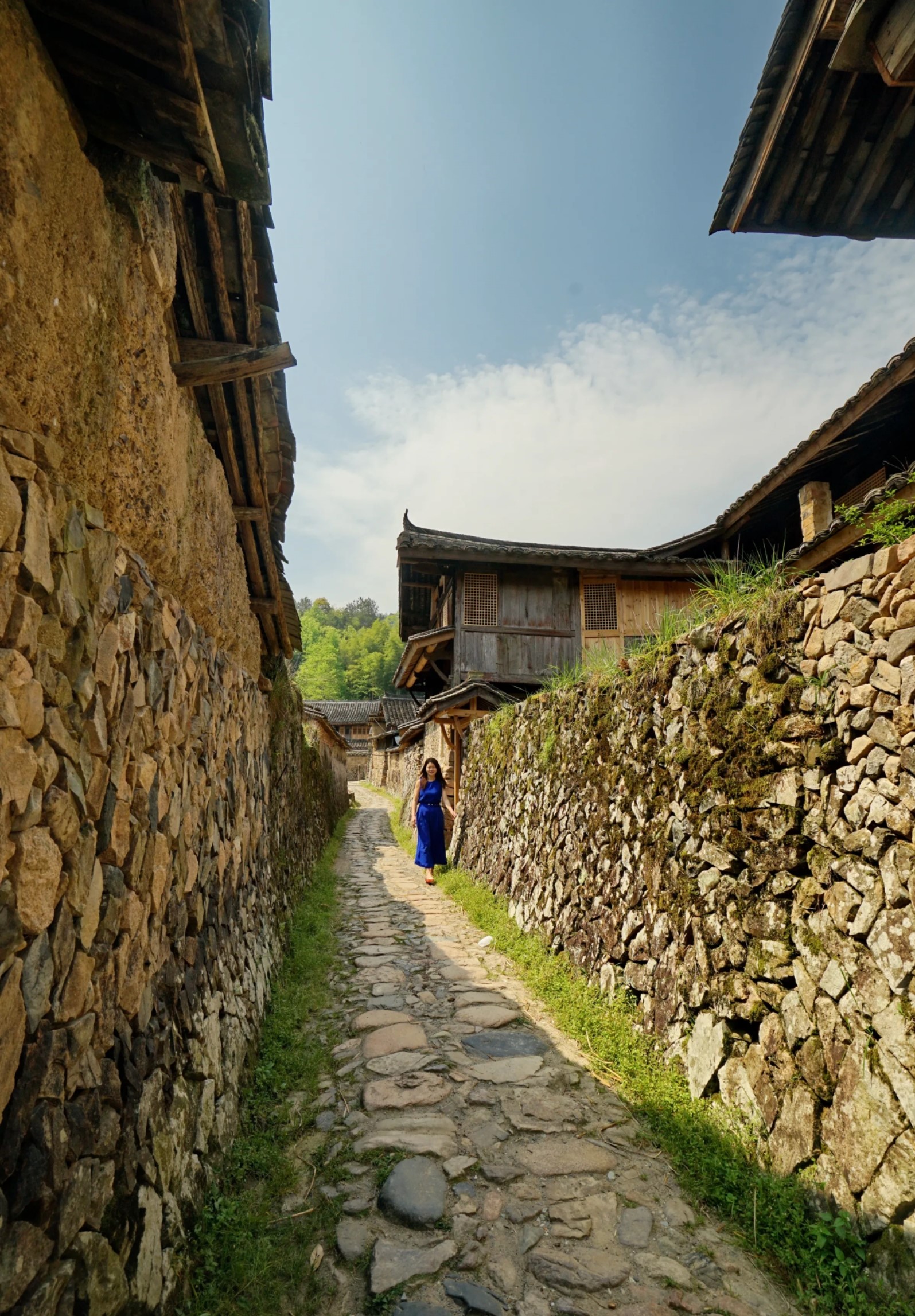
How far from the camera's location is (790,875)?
303cm

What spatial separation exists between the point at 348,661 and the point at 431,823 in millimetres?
50488

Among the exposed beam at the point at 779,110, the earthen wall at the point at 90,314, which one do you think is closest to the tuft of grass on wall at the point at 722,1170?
the earthen wall at the point at 90,314

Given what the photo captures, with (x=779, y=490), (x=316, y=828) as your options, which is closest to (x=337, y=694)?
(x=316, y=828)

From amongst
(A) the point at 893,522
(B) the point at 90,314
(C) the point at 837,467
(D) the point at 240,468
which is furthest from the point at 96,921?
(C) the point at 837,467

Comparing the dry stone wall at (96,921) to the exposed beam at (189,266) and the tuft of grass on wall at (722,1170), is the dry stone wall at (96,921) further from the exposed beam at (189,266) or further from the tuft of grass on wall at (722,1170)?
the tuft of grass on wall at (722,1170)

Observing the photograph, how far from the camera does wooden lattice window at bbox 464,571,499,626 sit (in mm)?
13516

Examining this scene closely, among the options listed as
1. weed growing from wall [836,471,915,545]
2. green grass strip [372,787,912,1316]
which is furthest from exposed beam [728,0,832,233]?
green grass strip [372,787,912,1316]

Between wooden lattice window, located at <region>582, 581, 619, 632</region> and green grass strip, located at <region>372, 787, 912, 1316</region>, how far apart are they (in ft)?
30.8

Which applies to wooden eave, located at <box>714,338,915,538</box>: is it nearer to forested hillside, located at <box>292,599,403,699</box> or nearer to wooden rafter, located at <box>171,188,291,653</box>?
wooden rafter, located at <box>171,188,291,653</box>

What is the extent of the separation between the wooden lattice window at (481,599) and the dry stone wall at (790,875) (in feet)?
28.0

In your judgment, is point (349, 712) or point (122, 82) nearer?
point (122, 82)

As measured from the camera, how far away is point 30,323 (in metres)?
1.63

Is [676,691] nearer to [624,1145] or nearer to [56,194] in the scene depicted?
[624,1145]

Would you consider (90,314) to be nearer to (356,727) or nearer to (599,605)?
(599,605)
